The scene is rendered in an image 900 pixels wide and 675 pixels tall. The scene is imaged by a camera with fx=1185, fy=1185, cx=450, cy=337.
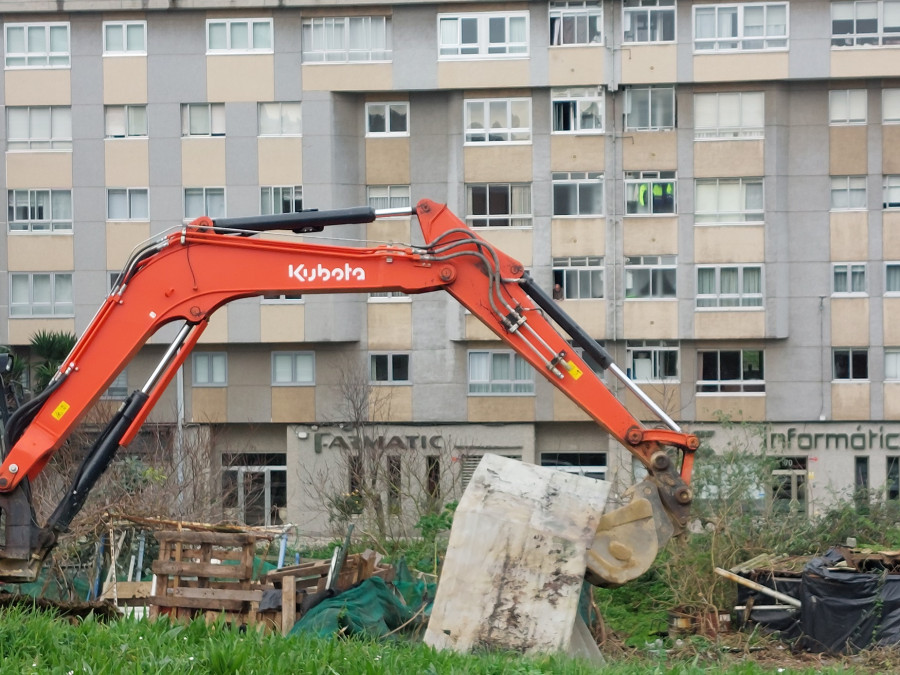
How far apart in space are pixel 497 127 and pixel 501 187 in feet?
5.79

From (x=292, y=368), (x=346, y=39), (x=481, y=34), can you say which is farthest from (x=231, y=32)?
(x=292, y=368)

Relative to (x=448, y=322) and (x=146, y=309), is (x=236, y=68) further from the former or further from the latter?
(x=146, y=309)

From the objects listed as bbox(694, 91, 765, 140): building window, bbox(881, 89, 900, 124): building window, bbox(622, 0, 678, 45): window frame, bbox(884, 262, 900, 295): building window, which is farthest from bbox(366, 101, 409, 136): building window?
bbox(884, 262, 900, 295): building window

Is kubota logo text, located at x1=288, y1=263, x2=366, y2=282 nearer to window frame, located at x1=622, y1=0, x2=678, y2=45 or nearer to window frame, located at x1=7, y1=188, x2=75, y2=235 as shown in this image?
window frame, located at x1=622, y1=0, x2=678, y2=45

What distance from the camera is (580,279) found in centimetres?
3462

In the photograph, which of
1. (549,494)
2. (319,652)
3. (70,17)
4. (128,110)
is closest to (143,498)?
(549,494)

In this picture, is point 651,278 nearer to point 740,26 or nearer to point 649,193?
point 649,193

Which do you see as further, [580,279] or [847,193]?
[847,193]

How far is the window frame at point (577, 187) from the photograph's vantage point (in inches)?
1371

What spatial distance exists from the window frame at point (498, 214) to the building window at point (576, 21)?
4.42 meters

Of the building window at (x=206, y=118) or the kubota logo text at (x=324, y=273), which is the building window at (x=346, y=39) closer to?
the building window at (x=206, y=118)

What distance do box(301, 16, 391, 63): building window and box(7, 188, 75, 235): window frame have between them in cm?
849

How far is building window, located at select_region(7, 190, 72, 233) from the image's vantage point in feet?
116

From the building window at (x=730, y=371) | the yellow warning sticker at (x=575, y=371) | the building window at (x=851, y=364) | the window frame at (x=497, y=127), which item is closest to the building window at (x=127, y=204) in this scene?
the window frame at (x=497, y=127)
